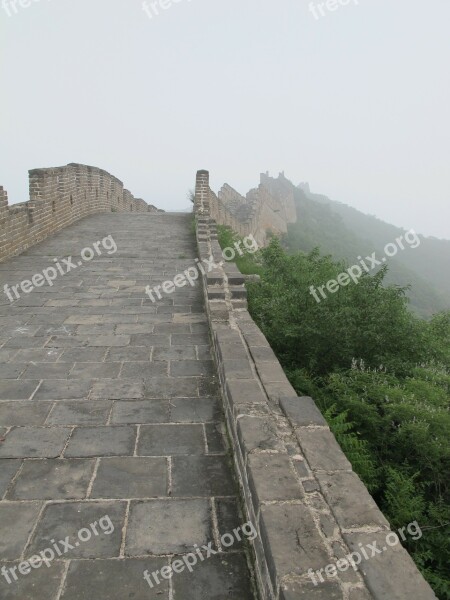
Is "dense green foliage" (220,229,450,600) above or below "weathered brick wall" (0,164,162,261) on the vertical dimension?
below

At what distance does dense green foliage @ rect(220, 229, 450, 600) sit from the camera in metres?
3.11

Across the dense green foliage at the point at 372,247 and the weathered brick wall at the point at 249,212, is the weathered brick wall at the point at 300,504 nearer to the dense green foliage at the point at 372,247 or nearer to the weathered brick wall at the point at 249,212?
the weathered brick wall at the point at 249,212

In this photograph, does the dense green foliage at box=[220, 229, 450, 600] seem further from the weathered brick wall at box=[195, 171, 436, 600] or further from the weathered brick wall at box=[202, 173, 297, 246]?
the weathered brick wall at box=[202, 173, 297, 246]

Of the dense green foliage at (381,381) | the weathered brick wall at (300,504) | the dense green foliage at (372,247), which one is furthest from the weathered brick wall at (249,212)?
the weathered brick wall at (300,504)

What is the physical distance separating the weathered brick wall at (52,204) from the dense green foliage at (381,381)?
443 centimetres

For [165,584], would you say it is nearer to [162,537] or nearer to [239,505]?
[162,537]

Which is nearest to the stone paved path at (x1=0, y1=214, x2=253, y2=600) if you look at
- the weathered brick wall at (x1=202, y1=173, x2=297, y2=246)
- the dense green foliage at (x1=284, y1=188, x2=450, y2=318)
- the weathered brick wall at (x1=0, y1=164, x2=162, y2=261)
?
the weathered brick wall at (x1=0, y1=164, x2=162, y2=261)

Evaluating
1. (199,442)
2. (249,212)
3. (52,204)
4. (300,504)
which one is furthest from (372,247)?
(300,504)

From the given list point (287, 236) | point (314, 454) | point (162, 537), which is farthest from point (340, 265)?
point (287, 236)

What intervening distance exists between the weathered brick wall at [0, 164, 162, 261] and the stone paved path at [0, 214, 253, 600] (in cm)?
270

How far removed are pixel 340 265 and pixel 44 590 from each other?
251 inches

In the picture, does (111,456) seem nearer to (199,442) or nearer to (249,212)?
(199,442)

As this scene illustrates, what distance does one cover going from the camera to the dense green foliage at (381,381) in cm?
311

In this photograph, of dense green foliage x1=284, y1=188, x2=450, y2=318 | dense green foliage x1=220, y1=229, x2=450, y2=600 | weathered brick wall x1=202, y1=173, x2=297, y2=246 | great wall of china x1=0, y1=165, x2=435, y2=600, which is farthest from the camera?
dense green foliage x1=284, y1=188, x2=450, y2=318
